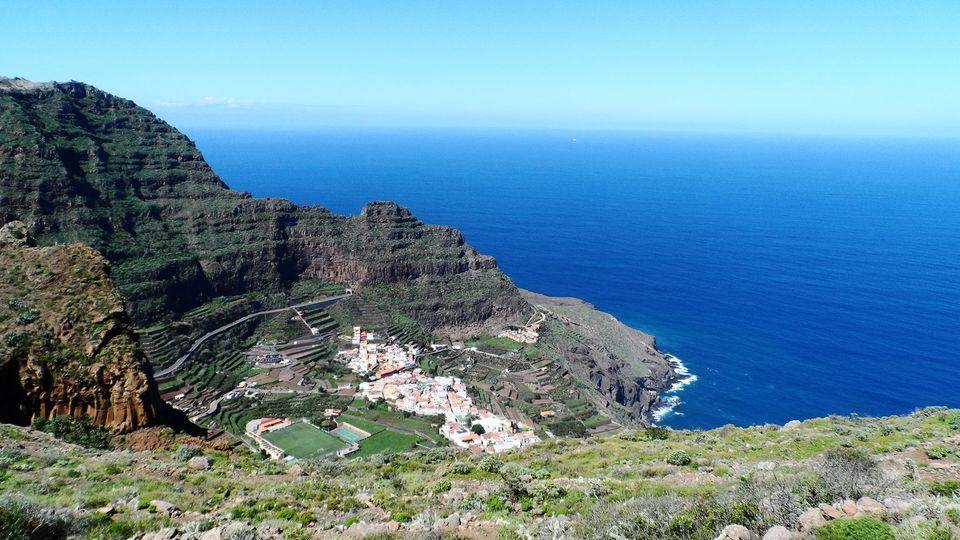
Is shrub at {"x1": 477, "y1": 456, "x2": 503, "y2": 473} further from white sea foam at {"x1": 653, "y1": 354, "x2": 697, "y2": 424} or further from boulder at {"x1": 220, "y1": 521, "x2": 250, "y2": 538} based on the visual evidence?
white sea foam at {"x1": 653, "y1": 354, "x2": 697, "y2": 424}

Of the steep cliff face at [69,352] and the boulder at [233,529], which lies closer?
the boulder at [233,529]

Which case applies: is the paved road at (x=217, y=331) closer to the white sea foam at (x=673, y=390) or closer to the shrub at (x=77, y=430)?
the shrub at (x=77, y=430)

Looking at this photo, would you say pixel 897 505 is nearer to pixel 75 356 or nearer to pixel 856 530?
pixel 856 530

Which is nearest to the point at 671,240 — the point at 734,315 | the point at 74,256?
the point at 734,315

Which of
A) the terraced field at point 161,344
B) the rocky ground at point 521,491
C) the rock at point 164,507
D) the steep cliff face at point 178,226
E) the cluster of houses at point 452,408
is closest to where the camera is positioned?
the rocky ground at point 521,491

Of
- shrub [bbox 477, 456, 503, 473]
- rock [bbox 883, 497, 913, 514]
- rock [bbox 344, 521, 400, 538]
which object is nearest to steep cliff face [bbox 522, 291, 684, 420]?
shrub [bbox 477, 456, 503, 473]

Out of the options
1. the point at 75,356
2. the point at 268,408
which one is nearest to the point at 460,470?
the point at 75,356

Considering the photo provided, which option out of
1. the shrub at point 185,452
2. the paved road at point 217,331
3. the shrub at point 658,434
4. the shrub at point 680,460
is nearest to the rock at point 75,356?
the shrub at point 185,452
